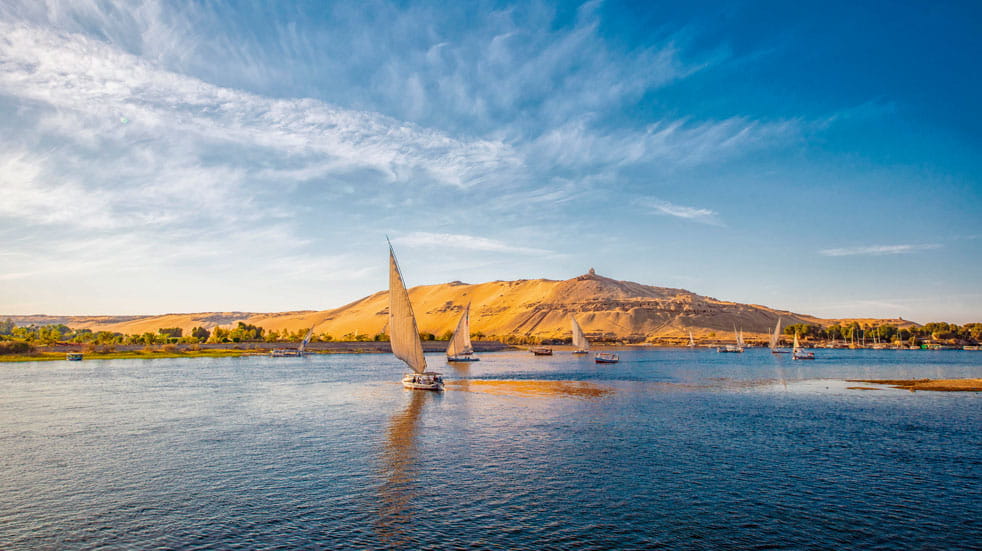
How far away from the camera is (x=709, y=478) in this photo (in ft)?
97.3

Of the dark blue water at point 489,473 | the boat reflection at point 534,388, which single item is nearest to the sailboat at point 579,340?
the boat reflection at point 534,388

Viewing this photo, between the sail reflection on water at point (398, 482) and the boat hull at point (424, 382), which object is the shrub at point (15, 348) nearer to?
the boat hull at point (424, 382)

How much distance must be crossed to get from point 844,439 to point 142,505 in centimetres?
4148

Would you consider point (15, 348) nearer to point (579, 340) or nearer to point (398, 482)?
point (579, 340)

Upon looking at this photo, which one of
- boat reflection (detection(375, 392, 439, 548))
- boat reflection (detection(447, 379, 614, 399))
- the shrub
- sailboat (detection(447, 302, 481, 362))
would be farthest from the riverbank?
boat reflection (detection(375, 392, 439, 548))

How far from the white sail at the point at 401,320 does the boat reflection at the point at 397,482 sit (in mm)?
9862

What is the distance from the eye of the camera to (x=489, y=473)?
3011 cm

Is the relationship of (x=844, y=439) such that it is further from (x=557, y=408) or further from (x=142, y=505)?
(x=142, y=505)

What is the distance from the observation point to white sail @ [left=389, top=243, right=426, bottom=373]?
174 ft

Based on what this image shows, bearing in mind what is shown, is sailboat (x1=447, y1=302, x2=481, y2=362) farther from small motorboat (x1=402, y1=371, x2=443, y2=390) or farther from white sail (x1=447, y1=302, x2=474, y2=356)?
small motorboat (x1=402, y1=371, x2=443, y2=390)

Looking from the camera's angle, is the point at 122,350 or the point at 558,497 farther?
the point at 122,350

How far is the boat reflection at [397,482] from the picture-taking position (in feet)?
72.6

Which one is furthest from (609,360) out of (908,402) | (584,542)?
(584,542)

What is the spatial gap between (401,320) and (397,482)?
27.2 metres
